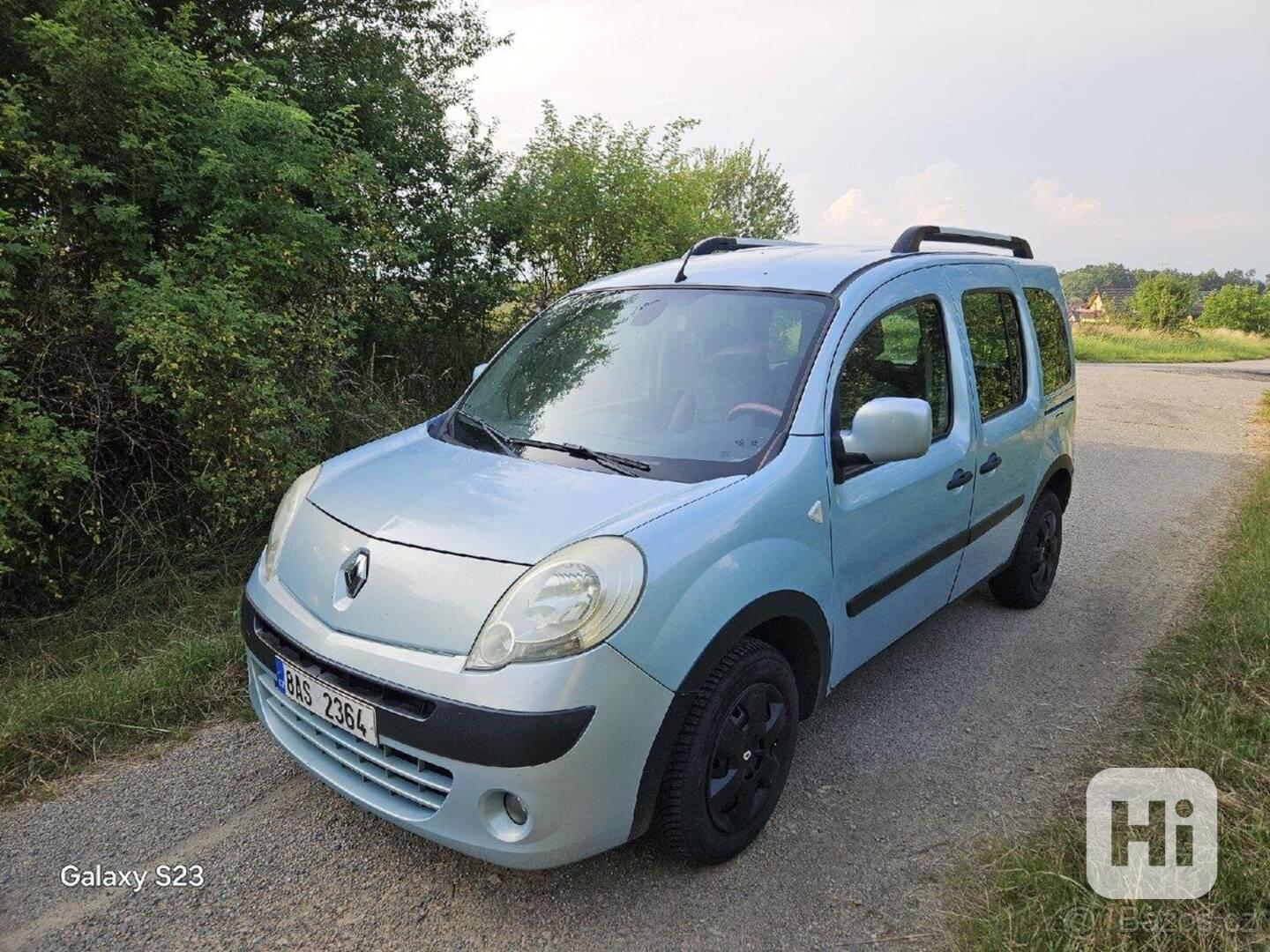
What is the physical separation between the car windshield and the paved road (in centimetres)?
125

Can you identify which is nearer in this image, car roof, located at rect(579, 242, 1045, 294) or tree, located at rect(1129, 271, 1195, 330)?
car roof, located at rect(579, 242, 1045, 294)

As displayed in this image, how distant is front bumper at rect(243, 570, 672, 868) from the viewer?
2102 mm

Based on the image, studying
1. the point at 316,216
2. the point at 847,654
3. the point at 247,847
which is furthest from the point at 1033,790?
the point at 316,216

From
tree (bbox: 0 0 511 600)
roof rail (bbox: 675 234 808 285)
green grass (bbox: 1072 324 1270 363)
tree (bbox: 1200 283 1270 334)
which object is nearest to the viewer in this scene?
roof rail (bbox: 675 234 808 285)

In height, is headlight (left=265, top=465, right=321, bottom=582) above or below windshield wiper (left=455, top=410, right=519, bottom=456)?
below

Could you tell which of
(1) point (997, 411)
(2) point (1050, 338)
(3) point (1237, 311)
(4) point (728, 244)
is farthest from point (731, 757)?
(3) point (1237, 311)

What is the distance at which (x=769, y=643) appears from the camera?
9.00 ft

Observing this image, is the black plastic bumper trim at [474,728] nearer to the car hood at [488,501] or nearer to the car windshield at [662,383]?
the car hood at [488,501]

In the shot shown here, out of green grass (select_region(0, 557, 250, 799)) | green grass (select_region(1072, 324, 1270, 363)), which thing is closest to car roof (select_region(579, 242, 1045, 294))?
green grass (select_region(0, 557, 250, 799))

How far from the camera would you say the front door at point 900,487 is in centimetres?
299

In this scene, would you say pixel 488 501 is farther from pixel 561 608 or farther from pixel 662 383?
pixel 662 383

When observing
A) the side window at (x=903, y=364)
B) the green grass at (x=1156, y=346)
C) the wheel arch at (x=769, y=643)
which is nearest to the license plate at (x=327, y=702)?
the wheel arch at (x=769, y=643)

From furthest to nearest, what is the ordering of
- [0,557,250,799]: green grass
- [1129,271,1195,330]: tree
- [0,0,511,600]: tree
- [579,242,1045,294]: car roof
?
[1129,271,1195,330]: tree → [0,0,511,600]: tree → [579,242,1045,294]: car roof → [0,557,250,799]: green grass

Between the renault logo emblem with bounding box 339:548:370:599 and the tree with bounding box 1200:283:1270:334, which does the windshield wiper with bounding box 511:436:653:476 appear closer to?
the renault logo emblem with bounding box 339:548:370:599
